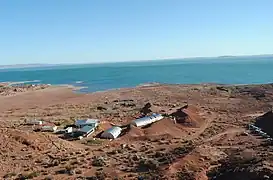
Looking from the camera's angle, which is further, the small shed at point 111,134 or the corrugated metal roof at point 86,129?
the corrugated metal roof at point 86,129

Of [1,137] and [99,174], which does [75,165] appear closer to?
[99,174]

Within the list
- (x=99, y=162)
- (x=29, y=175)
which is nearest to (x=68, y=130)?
(x=99, y=162)

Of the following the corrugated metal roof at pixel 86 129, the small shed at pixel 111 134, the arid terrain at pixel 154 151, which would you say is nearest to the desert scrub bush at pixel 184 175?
the arid terrain at pixel 154 151

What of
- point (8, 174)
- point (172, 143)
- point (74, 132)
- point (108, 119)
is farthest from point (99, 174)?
point (108, 119)

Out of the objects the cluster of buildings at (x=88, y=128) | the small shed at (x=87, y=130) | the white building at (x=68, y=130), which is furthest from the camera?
the white building at (x=68, y=130)

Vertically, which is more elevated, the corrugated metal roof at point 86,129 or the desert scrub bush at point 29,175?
the desert scrub bush at point 29,175

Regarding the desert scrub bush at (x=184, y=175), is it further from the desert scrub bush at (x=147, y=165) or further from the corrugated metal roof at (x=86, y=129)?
the corrugated metal roof at (x=86, y=129)

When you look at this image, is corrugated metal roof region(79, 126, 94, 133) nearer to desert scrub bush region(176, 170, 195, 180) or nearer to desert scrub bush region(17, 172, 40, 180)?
desert scrub bush region(17, 172, 40, 180)

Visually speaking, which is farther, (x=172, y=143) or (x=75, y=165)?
(x=172, y=143)

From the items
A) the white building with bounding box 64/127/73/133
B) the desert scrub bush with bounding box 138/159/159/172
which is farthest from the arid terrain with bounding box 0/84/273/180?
the white building with bounding box 64/127/73/133
